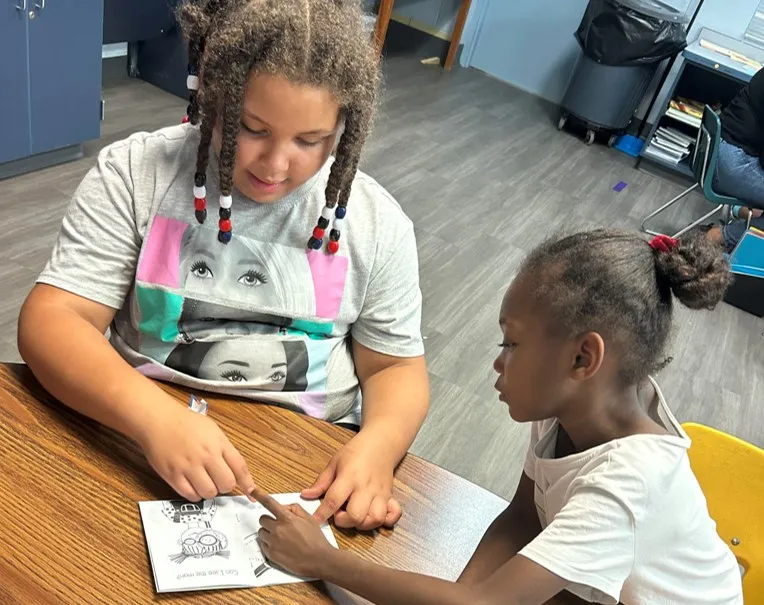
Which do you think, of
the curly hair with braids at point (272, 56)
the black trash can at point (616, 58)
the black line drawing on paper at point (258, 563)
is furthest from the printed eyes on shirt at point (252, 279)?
the black trash can at point (616, 58)

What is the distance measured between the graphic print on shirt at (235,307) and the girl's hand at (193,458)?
140 mm

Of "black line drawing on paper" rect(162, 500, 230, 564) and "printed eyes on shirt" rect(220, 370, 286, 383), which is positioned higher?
"black line drawing on paper" rect(162, 500, 230, 564)

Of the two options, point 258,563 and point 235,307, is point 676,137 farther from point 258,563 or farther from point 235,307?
point 258,563

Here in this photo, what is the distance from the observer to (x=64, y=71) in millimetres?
2730

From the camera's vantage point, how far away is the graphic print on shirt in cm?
92

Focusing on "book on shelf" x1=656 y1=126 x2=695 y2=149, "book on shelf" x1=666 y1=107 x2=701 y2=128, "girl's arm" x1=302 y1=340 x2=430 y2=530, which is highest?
"girl's arm" x1=302 y1=340 x2=430 y2=530

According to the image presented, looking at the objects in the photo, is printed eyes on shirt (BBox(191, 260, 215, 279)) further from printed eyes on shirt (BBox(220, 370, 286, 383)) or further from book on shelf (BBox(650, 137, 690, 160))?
book on shelf (BBox(650, 137, 690, 160))

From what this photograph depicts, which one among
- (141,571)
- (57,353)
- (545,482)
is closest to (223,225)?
(57,353)

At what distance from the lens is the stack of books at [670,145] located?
4.68 m

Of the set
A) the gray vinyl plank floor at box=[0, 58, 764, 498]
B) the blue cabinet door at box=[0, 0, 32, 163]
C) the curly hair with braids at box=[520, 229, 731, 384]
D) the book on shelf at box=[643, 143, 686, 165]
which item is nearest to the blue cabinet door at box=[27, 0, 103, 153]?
the blue cabinet door at box=[0, 0, 32, 163]

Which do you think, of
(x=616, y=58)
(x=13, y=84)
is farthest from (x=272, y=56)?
(x=616, y=58)

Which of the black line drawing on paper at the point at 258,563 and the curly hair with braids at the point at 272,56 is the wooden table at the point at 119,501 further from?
the curly hair with braids at the point at 272,56

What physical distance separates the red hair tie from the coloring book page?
20.6 inches

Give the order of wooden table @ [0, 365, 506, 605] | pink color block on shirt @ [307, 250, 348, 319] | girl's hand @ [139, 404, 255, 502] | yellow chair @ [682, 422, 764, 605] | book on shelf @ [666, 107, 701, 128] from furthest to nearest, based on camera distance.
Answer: book on shelf @ [666, 107, 701, 128] < yellow chair @ [682, 422, 764, 605] < pink color block on shirt @ [307, 250, 348, 319] < girl's hand @ [139, 404, 255, 502] < wooden table @ [0, 365, 506, 605]
